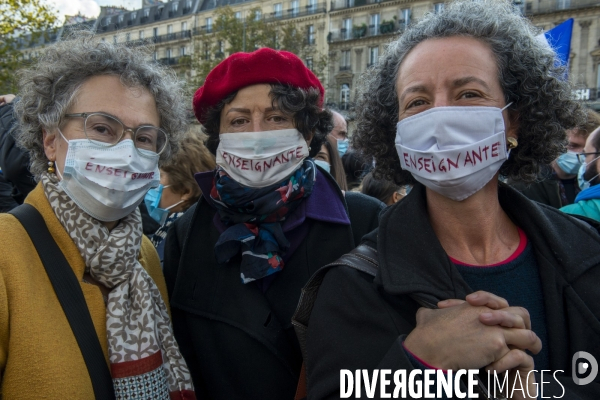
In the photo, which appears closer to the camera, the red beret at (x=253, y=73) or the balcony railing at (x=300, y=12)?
the red beret at (x=253, y=73)

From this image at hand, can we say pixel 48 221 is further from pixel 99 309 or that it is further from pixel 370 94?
pixel 370 94

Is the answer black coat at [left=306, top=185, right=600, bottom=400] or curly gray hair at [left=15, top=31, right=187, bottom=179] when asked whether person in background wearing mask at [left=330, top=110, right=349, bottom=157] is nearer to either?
curly gray hair at [left=15, top=31, right=187, bottom=179]

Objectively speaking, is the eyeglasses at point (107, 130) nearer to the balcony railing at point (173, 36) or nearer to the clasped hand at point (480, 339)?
the clasped hand at point (480, 339)

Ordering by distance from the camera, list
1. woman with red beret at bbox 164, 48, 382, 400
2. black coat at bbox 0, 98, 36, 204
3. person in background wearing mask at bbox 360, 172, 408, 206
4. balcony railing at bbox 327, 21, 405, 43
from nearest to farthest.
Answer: woman with red beret at bbox 164, 48, 382, 400
black coat at bbox 0, 98, 36, 204
person in background wearing mask at bbox 360, 172, 408, 206
balcony railing at bbox 327, 21, 405, 43

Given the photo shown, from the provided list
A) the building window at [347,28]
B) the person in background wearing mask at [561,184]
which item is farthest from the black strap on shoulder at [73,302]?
the building window at [347,28]

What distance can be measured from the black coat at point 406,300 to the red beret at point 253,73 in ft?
3.81

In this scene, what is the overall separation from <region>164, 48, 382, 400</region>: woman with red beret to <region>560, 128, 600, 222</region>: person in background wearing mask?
139 cm

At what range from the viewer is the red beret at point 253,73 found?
8.49 feet

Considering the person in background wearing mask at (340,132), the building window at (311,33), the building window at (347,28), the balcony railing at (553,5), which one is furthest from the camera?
the building window at (311,33)

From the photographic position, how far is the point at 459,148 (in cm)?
183

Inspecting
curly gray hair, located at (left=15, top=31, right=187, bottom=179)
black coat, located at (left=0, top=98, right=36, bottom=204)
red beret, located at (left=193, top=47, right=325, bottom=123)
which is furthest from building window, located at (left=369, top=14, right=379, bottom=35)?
curly gray hair, located at (left=15, top=31, right=187, bottom=179)

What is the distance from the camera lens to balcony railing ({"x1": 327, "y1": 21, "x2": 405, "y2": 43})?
4072 cm

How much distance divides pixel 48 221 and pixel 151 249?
2.11 ft

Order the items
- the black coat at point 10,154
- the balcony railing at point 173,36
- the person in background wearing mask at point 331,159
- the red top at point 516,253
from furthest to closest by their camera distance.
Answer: the balcony railing at point 173,36, the person in background wearing mask at point 331,159, the black coat at point 10,154, the red top at point 516,253
